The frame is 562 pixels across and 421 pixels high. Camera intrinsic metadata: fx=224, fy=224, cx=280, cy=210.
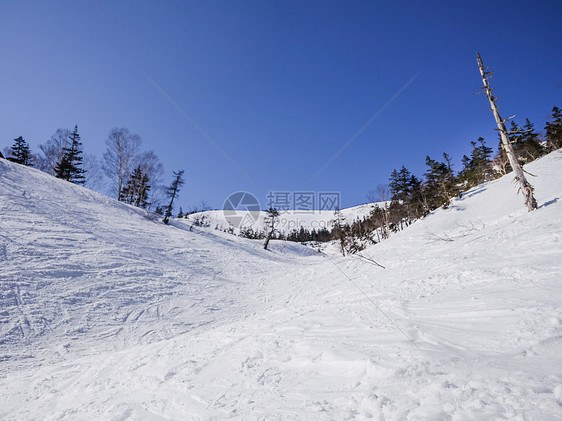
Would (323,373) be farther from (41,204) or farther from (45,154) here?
(45,154)

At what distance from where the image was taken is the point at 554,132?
112ft

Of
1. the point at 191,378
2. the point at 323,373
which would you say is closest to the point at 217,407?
the point at 191,378

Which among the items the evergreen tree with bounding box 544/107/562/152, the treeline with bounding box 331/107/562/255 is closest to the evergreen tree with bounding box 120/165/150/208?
the treeline with bounding box 331/107/562/255

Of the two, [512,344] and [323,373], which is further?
[323,373]

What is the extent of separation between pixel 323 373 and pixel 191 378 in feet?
6.34

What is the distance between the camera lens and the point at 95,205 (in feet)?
56.4

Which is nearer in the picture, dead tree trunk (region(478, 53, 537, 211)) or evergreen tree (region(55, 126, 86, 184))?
dead tree trunk (region(478, 53, 537, 211))

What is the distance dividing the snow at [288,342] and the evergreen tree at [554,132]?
4292 cm

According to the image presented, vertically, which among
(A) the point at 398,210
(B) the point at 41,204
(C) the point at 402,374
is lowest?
(C) the point at 402,374

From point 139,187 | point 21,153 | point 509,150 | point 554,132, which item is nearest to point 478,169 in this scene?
point 554,132

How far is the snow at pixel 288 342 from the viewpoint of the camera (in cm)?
207

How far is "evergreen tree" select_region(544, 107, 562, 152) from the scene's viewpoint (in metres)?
32.8

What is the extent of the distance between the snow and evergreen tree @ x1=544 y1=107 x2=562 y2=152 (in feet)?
141

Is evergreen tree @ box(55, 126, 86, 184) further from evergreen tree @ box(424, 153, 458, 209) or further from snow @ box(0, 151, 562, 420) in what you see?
evergreen tree @ box(424, 153, 458, 209)
